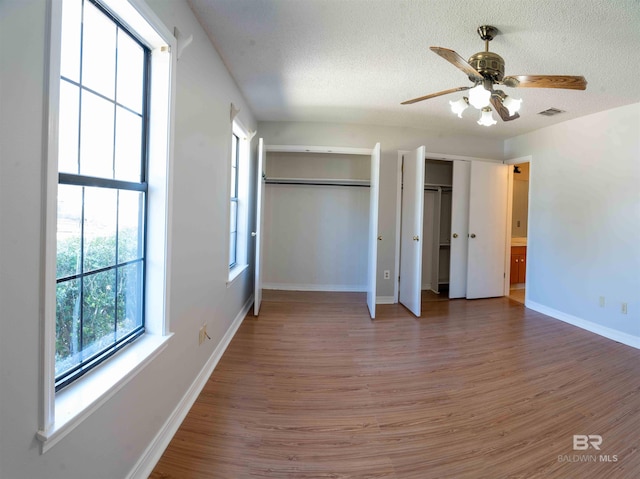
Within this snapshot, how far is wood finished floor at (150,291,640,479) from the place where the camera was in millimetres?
1367

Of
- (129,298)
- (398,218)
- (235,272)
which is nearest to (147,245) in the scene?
(129,298)

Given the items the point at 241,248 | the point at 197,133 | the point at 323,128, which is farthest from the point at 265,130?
the point at 197,133

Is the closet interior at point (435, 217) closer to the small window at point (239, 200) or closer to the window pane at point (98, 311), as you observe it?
the small window at point (239, 200)

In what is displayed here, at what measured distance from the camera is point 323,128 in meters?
3.79

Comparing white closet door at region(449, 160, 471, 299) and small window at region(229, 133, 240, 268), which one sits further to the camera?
white closet door at region(449, 160, 471, 299)

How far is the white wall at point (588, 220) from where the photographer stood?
9.35 feet

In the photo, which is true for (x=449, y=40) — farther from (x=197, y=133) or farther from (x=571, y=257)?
(x=571, y=257)

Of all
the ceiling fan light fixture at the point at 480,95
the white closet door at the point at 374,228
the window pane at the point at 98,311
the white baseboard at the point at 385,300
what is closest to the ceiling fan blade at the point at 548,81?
the ceiling fan light fixture at the point at 480,95

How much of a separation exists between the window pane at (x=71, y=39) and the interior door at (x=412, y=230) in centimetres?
319

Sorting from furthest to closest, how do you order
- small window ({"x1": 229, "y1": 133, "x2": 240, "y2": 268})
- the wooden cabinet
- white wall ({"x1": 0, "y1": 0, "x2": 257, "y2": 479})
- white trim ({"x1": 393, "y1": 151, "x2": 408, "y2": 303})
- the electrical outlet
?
the wooden cabinet
white trim ({"x1": 393, "y1": 151, "x2": 408, "y2": 303})
small window ({"x1": 229, "y1": 133, "x2": 240, "y2": 268})
the electrical outlet
white wall ({"x1": 0, "y1": 0, "x2": 257, "y2": 479})

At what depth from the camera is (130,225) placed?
1.33 meters

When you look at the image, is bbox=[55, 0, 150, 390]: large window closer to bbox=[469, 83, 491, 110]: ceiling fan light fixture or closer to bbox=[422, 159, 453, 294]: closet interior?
bbox=[469, 83, 491, 110]: ceiling fan light fixture

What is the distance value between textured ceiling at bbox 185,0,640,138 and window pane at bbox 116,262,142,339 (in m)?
1.56

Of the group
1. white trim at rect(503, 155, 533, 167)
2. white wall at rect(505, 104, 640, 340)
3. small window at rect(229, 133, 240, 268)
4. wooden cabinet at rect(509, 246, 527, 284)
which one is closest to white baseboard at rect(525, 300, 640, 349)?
white wall at rect(505, 104, 640, 340)
